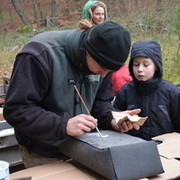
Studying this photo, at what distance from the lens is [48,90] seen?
156cm

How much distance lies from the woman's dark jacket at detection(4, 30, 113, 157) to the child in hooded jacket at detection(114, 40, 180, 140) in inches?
31.1

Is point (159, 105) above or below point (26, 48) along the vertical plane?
below

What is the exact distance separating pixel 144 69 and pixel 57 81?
49.6 inches

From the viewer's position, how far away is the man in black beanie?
141 cm

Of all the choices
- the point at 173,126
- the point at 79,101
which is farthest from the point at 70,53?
the point at 173,126

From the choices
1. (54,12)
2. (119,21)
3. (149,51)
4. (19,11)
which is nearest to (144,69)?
(149,51)

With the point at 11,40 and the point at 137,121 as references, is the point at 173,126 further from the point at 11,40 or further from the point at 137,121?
the point at 11,40

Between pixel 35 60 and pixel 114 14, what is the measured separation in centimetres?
1210

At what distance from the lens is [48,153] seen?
172cm

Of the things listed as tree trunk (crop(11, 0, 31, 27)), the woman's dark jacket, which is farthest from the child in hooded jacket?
tree trunk (crop(11, 0, 31, 27))

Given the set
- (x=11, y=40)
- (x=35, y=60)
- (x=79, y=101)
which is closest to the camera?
(x=35, y=60)

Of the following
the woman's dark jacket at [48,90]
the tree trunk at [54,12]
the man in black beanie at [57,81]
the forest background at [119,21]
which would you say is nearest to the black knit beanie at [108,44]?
the man in black beanie at [57,81]

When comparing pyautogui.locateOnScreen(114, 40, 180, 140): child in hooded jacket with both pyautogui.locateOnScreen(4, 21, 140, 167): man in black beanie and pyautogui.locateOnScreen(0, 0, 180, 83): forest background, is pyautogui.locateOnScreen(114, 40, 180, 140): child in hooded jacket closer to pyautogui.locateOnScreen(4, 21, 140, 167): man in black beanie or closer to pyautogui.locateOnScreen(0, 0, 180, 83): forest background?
pyautogui.locateOnScreen(4, 21, 140, 167): man in black beanie

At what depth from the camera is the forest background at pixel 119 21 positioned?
775 centimetres
